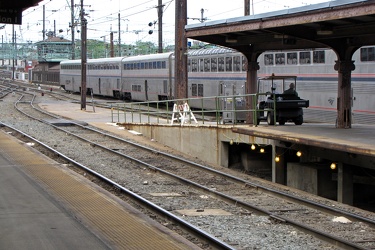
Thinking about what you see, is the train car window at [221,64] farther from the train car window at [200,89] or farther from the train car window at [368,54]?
the train car window at [368,54]

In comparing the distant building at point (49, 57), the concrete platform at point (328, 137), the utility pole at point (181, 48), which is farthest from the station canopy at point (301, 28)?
the distant building at point (49, 57)

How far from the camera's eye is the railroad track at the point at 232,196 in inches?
435

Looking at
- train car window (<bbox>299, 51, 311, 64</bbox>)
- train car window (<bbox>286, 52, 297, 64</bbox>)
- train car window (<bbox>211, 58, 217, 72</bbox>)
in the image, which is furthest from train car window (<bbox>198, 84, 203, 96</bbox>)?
train car window (<bbox>299, 51, 311, 64</bbox>)

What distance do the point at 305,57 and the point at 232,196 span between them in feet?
45.8

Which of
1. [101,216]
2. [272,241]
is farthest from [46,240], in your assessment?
[272,241]

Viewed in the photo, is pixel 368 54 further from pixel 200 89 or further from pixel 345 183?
pixel 200 89

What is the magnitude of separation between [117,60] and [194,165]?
37863 millimetres

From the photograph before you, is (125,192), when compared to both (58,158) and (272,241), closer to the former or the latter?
(272,241)

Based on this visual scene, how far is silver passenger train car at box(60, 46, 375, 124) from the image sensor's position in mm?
23641

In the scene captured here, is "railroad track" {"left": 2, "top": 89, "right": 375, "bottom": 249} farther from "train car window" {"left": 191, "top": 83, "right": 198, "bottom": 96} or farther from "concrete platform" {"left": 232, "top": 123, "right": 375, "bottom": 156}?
"train car window" {"left": 191, "top": 83, "right": 198, "bottom": 96}

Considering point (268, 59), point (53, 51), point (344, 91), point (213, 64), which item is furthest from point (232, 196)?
point (53, 51)

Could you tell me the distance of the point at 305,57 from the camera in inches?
1072

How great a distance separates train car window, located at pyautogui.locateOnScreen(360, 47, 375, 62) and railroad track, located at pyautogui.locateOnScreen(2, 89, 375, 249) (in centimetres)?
800

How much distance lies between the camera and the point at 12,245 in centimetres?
891
